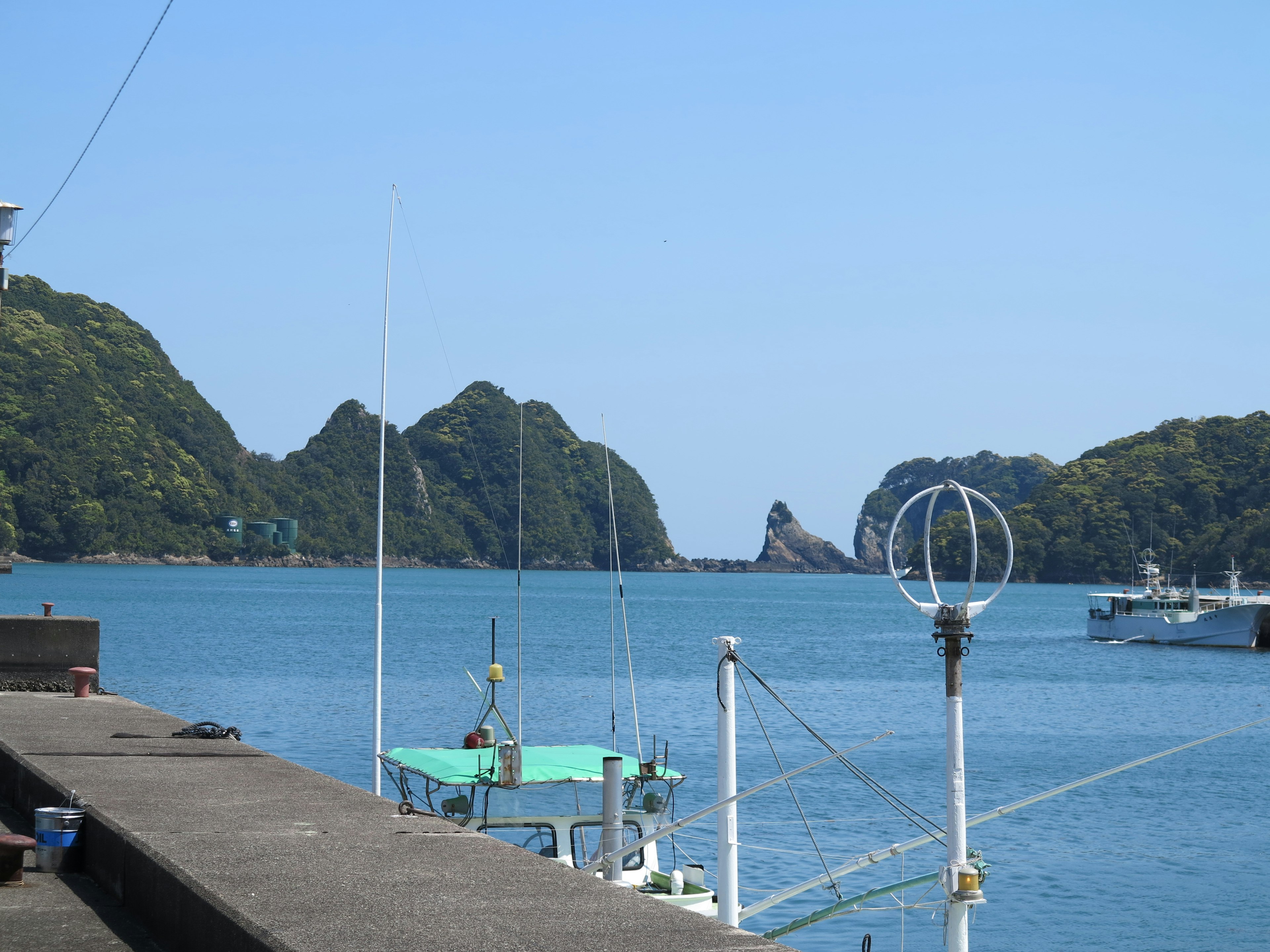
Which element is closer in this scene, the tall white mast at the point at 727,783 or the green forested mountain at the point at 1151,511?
the tall white mast at the point at 727,783

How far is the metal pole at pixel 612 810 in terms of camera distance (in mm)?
11266

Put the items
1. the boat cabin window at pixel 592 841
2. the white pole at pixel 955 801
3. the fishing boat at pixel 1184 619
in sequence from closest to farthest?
the white pole at pixel 955 801 < the boat cabin window at pixel 592 841 < the fishing boat at pixel 1184 619

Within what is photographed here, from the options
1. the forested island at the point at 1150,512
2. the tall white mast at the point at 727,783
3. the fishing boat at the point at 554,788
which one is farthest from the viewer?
the forested island at the point at 1150,512

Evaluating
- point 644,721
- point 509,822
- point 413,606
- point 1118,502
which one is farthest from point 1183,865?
point 1118,502

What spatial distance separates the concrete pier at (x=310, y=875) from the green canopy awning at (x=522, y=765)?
5464mm

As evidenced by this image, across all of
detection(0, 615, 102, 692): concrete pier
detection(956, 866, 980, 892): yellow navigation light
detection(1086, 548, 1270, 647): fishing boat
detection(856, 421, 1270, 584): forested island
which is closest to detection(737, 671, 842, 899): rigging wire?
detection(956, 866, 980, 892): yellow navigation light

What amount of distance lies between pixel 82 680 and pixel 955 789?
27.4 ft

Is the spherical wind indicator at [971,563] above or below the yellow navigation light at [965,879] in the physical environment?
above

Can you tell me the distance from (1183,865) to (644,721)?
743 inches

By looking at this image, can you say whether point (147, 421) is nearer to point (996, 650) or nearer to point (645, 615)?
point (645, 615)

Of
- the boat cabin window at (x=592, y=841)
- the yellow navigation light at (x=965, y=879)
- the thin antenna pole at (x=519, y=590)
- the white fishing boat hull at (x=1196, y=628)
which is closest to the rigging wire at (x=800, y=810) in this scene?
the boat cabin window at (x=592, y=841)

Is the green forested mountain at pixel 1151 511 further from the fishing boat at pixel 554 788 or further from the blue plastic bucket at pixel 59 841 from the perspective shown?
the blue plastic bucket at pixel 59 841

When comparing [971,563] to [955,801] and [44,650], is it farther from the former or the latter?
[44,650]

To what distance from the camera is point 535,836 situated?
13.9 m
